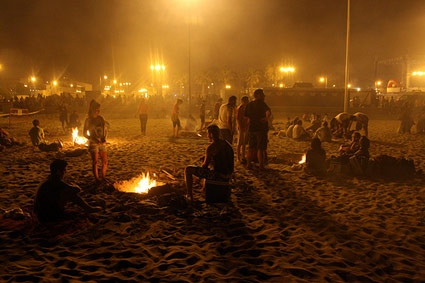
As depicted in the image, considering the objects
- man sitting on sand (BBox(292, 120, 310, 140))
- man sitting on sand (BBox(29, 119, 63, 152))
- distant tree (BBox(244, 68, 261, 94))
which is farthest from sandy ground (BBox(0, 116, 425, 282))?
distant tree (BBox(244, 68, 261, 94))

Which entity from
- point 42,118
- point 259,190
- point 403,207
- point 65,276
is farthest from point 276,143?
point 42,118

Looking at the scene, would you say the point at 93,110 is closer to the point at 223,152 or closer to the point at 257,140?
the point at 223,152

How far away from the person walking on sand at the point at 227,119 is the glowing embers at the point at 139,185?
8.96 ft

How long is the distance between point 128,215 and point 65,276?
1.85 meters

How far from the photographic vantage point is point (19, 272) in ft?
12.1

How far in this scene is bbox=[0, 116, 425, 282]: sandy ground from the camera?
12.3 feet

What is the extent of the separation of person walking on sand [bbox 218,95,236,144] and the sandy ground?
5.60 ft

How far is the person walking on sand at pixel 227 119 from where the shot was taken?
8.98m

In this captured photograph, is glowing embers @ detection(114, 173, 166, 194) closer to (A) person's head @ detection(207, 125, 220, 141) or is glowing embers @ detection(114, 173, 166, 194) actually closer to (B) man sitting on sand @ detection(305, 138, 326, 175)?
(A) person's head @ detection(207, 125, 220, 141)

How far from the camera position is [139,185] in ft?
22.6

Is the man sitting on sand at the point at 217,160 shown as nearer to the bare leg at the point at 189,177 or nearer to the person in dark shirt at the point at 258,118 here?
the bare leg at the point at 189,177

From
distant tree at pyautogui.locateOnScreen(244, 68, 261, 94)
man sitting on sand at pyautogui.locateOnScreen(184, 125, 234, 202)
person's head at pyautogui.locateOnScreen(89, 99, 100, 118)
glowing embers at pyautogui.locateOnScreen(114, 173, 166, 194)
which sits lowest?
glowing embers at pyautogui.locateOnScreen(114, 173, 166, 194)

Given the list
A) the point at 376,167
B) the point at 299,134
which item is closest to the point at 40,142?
the point at 299,134

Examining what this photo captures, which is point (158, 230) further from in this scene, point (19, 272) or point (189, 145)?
point (189, 145)
